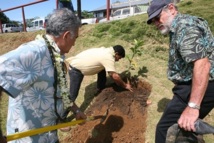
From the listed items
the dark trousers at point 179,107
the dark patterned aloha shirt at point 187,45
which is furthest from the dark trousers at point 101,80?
the dark patterned aloha shirt at point 187,45

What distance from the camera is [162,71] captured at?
5.65 m

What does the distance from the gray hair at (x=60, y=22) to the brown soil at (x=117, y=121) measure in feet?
7.91

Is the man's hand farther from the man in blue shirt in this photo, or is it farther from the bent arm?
the man in blue shirt

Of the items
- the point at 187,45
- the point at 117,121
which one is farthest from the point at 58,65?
the point at 117,121

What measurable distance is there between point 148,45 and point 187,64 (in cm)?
428

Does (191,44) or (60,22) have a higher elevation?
(60,22)

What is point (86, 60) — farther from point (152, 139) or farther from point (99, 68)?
point (152, 139)

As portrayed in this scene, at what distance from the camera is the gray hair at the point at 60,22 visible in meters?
2.22

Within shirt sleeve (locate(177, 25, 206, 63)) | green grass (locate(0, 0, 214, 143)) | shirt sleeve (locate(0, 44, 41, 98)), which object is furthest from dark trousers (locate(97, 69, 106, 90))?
shirt sleeve (locate(0, 44, 41, 98))

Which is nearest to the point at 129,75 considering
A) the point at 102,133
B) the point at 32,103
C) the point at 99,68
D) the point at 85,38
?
the point at 99,68

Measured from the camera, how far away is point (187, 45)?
2322mm

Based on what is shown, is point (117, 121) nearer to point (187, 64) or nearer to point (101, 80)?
point (101, 80)

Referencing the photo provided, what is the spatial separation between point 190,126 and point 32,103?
4.37 ft

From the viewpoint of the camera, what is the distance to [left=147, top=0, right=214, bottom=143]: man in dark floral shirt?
7.50 ft
